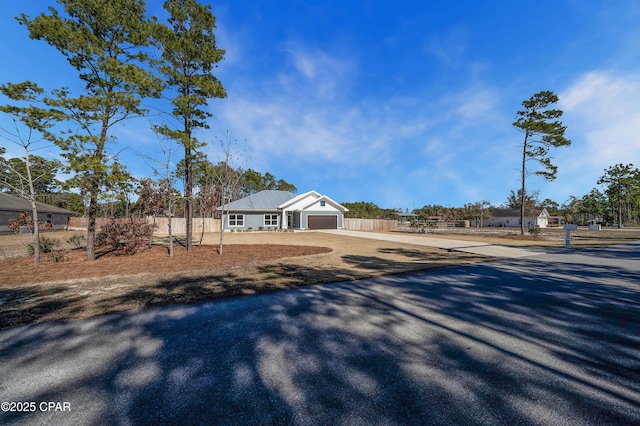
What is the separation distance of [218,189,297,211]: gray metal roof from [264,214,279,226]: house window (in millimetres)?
994

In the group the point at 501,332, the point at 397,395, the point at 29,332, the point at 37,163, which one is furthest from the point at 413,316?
the point at 37,163

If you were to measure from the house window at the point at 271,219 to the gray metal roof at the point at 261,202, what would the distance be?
99 cm

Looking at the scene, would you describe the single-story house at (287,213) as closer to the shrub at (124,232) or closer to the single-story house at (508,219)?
the shrub at (124,232)

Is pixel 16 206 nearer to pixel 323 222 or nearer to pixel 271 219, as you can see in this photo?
pixel 271 219

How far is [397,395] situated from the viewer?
2.22 meters

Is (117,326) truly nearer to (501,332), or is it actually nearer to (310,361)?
(310,361)

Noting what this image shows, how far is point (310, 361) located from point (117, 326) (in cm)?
296

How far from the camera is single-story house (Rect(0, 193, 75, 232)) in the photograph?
2448cm

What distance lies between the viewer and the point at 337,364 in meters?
2.73

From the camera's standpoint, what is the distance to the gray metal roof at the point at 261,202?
3083 cm

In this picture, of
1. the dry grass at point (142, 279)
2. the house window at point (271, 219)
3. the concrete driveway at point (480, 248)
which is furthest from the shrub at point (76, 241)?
the concrete driveway at point (480, 248)

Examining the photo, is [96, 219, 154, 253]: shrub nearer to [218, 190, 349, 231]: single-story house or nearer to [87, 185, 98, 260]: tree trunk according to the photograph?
[87, 185, 98, 260]: tree trunk

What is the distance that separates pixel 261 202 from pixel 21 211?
2396cm

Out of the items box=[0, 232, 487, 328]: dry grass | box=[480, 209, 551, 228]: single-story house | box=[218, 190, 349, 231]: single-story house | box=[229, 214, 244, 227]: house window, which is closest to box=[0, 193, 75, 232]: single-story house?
box=[229, 214, 244, 227]: house window
